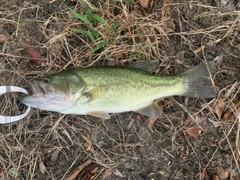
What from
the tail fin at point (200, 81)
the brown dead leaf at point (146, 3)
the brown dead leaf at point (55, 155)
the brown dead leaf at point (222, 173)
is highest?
the brown dead leaf at point (146, 3)

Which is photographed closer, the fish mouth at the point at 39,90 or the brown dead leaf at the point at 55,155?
the fish mouth at the point at 39,90

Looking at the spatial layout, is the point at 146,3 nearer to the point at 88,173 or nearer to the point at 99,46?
the point at 99,46

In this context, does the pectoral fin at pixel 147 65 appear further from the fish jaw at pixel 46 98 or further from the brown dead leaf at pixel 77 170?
the brown dead leaf at pixel 77 170

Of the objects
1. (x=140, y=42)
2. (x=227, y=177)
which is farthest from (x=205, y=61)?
(x=227, y=177)

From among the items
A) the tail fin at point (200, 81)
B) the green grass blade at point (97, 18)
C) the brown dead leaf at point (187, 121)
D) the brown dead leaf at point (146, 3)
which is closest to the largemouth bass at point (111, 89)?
the tail fin at point (200, 81)

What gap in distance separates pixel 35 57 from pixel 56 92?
0.77 metres

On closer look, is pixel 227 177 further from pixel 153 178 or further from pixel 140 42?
pixel 140 42

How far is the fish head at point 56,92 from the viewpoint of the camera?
3.47m

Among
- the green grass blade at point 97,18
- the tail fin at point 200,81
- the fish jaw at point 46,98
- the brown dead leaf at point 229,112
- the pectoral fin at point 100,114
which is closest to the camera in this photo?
the fish jaw at point 46,98

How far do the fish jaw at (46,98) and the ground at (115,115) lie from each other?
1.64ft

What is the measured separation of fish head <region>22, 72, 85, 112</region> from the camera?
347 centimetres

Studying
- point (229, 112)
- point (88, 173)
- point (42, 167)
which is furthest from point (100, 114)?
point (229, 112)

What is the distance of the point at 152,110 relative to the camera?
12.5 feet

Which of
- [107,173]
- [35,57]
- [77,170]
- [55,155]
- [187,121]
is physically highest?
[35,57]
